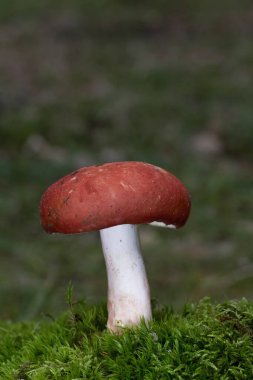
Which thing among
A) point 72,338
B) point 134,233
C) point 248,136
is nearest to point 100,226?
point 134,233

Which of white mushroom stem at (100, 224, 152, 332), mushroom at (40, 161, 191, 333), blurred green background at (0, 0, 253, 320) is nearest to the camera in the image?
mushroom at (40, 161, 191, 333)

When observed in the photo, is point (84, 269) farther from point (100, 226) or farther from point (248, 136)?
point (248, 136)

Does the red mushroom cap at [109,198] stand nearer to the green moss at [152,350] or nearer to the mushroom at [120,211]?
the mushroom at [120,211]

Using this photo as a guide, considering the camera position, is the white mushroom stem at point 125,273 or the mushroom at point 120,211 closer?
the mushroom at point 120,211

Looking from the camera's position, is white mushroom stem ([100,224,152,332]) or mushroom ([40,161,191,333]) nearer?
mushroom ([40,161,191,333])

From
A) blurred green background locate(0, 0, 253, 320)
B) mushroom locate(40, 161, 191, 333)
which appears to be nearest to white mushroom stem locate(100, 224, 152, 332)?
mushroom locate(40, 161, 191, 333)

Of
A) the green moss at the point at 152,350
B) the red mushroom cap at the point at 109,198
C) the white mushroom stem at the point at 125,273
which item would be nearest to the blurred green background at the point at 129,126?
the white mushroom stem at the point at 125,273

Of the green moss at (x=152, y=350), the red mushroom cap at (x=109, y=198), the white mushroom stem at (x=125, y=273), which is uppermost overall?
the red mushroom cap at (x=109, y=198)

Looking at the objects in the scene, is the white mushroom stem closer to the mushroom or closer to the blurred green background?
the mushroom
